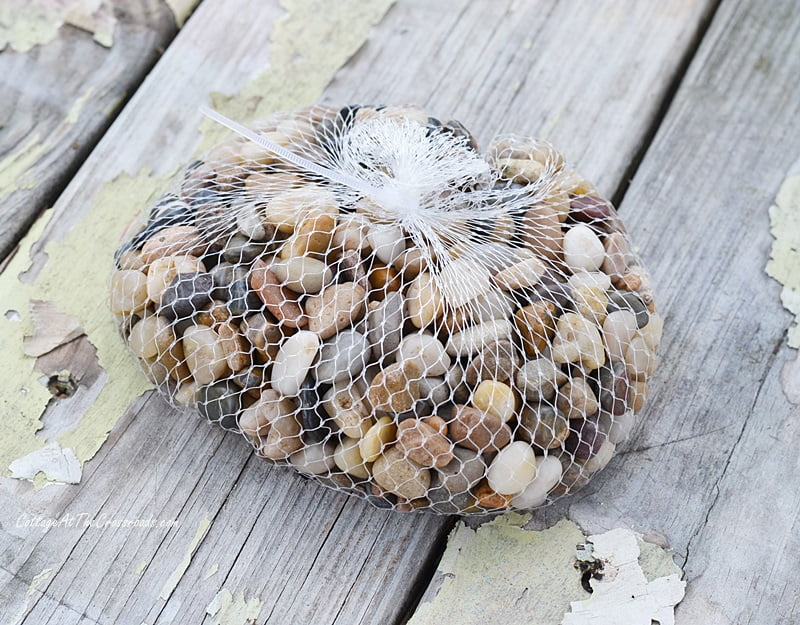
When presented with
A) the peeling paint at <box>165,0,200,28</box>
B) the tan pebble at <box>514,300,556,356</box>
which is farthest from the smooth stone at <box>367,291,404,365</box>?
the peeling paint at <box>165,0,200,28</box>

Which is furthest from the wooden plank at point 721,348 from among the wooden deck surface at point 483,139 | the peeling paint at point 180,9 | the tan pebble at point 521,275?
the peeling paint at point 180,9

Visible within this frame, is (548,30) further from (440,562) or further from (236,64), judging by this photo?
(440,562)

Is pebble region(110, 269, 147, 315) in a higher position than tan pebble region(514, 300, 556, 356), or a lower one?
higher

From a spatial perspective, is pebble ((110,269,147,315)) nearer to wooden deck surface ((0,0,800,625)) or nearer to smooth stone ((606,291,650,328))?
wooden deck surface ((0,0,800,625))

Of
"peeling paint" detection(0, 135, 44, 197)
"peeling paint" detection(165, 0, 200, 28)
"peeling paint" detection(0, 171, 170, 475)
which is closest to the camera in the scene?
"peeling paint" detection(0, 171, 170, 475)

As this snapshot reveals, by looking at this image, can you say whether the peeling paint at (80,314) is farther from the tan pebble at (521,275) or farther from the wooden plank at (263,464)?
the tan pebble at (521,275)

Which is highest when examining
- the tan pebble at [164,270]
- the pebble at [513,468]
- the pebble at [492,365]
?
the tan pebble at [164,270]

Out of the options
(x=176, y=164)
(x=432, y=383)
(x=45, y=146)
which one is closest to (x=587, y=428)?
(x=432, y=383)
